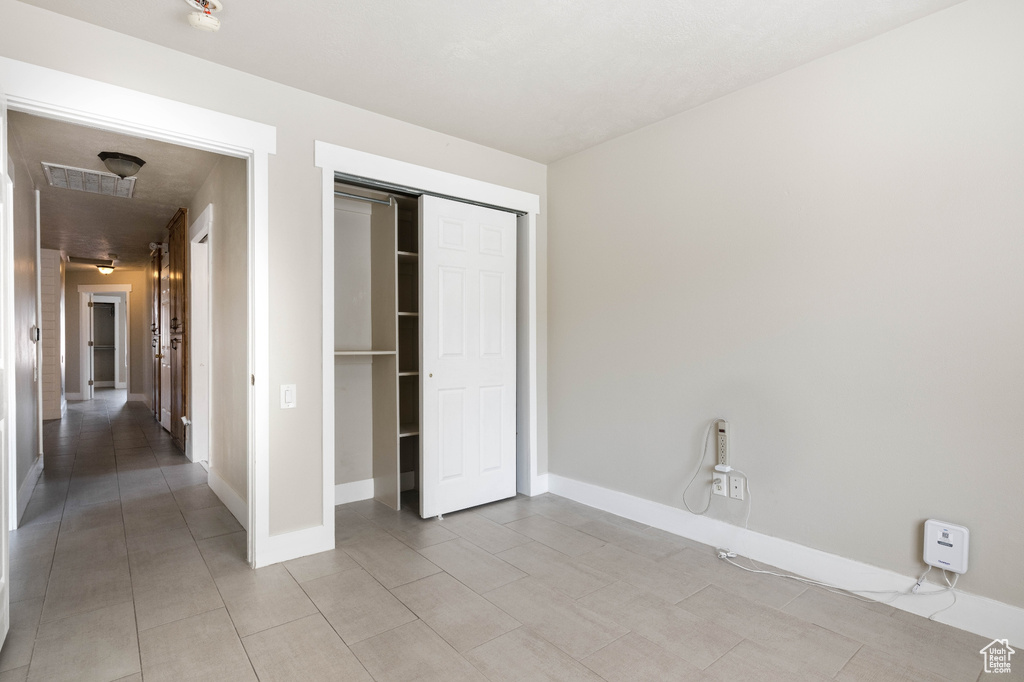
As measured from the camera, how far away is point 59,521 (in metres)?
3.48

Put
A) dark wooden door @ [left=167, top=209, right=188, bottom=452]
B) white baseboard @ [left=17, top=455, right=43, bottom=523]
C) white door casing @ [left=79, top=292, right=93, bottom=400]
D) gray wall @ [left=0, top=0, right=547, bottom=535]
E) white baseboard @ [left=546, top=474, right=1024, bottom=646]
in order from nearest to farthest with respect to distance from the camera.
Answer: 1. white baseboard @ [left=546, top=474, right=1024, bottom=646]
2. gray wall @ [left=0, top=0, right=547, bottom=535]
3. white baseboard @ [left=17, top=455, right=43, bottom=523]
4. dark wooden door @ [left=167, top=209, right=188, bottom=452]
5. white door casing @ [left=79, top=292, right=93, bottom=400]

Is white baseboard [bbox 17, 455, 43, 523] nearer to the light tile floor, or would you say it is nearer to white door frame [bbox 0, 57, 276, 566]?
the light tile floor

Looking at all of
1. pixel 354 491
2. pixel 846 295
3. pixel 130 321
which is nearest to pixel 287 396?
pixel 354 491

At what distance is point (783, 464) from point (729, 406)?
41 centimetres

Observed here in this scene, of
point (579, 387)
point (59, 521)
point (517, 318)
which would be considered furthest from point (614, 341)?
point (59, 521)

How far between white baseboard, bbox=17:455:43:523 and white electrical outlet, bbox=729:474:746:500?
4405mm

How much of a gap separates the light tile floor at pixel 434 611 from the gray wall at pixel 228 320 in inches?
22.0

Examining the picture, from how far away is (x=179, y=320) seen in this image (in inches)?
223

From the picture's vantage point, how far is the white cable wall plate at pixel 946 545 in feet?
7.34

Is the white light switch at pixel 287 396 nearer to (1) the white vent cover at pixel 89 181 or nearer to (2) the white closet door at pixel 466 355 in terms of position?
(2) the white closet door at pixel 466 355

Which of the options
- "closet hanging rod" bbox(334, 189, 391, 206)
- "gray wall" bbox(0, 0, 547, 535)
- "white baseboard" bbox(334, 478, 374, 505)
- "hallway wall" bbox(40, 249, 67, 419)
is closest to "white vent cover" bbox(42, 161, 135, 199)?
"closet hanging rod" bbox(334, 189, 391, 206)

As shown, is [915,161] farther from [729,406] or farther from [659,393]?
[659,393]

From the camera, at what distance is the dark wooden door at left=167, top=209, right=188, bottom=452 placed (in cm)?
536

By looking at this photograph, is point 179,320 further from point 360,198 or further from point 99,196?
point 360,198
